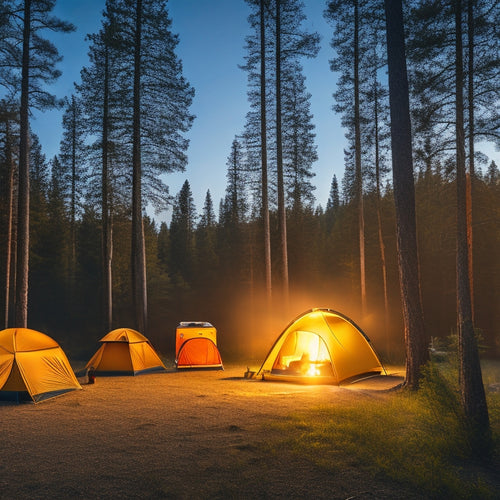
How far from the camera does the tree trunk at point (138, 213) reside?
18.0 m

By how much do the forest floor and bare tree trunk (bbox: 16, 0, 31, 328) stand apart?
580 centimetres

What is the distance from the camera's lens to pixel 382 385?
11.0 m

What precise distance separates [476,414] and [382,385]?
17.0ft

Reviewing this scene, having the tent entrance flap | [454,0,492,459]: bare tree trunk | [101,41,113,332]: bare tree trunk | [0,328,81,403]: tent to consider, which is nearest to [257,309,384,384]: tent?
the tent entrance flap

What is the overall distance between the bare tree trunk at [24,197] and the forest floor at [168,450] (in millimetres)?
5796

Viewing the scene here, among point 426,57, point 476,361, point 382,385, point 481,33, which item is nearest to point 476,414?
point 476,361

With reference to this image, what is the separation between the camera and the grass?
15.4 ft

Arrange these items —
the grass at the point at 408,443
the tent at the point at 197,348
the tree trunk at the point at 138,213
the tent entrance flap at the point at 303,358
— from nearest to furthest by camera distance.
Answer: the grass at the point at 408,443 → the tent entrance flap at the point at 303,358 → the tent at the point at 197,348 → the tree trunk at the point at 138,213

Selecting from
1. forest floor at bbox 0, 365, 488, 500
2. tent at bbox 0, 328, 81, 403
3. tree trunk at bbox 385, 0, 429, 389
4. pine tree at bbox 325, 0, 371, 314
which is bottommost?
forest floor at bbox 0, 365, 488, 500

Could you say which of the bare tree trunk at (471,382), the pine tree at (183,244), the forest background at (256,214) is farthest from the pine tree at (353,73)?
the pine tree at (183,244)

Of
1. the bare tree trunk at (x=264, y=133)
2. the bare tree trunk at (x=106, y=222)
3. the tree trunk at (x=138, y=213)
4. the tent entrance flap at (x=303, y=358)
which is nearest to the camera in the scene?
the tent entrance flap at (x=303, y=358)

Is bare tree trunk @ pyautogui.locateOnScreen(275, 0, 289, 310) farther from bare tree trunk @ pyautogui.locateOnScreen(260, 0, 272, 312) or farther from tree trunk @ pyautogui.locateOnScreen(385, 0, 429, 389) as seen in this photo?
tree trunk @ pyautogui.locateOnScreen(385, 0, 429, 389)

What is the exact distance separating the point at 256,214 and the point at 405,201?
74.5 ft

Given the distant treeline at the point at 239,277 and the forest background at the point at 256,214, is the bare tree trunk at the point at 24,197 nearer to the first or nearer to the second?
the forest background at the point at 256,214
